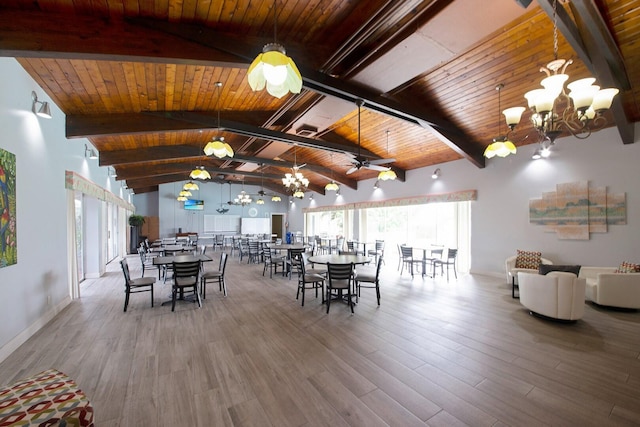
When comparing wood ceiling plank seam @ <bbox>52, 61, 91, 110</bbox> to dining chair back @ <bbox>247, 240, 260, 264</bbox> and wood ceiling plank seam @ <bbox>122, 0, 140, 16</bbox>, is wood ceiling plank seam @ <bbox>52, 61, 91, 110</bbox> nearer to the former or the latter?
wood ceiling plank seam @ <bbox>122, 0, 140, 16</bbox>

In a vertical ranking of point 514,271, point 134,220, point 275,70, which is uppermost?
point 275,70

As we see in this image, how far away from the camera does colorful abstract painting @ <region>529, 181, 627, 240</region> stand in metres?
4.71

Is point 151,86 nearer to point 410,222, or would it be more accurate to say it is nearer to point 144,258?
point 144,258

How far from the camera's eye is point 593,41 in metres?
3.01

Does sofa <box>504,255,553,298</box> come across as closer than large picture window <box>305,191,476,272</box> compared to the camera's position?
Yes

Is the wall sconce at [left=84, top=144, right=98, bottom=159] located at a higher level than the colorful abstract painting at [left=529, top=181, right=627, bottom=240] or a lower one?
higher

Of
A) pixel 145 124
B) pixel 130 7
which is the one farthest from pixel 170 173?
pixel 130 7

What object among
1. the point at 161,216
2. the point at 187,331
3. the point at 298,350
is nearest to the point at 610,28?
the point at 298,350

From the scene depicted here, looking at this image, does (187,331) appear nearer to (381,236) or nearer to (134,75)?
(134,75)

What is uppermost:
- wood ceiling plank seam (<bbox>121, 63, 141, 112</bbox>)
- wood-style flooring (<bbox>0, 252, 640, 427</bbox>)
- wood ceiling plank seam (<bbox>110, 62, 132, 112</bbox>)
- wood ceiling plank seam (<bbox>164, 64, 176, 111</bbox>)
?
wood ceiling plank seam (<bbox>164, 64, 176, 111</bbox>)

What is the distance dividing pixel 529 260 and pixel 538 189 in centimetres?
160

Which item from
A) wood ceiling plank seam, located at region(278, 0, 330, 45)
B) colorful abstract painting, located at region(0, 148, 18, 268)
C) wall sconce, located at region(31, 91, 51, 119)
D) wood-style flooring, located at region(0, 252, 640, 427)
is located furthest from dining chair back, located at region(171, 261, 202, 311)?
wood ceiling plank seam, located at region(278, 0, 330, 45)

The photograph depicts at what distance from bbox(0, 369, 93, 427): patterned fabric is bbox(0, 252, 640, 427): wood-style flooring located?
516mm

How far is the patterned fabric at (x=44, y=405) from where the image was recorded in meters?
1.27
